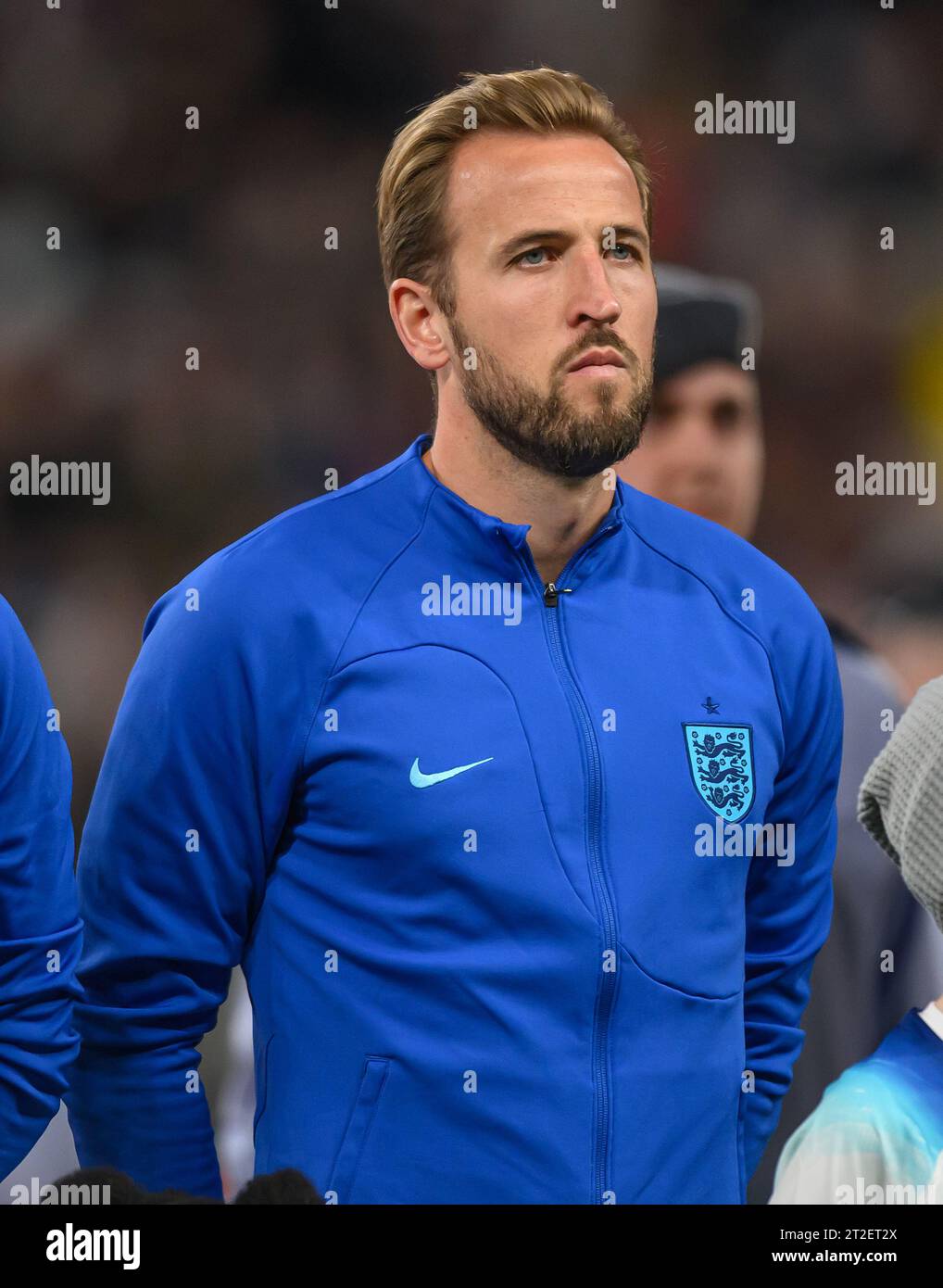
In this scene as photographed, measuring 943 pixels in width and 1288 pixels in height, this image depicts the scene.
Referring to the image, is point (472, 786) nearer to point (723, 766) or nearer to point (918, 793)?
point (723, 766)

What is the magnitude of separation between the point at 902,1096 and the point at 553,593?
510 mm

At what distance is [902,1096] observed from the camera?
130 cm

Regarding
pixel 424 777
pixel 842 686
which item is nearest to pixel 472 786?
pixel 424 777

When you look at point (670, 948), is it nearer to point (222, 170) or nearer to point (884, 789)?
point (884, 789)

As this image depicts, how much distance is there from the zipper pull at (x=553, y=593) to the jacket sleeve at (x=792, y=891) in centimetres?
23

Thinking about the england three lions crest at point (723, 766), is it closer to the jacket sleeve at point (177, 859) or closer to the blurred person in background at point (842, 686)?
the jacket sleeve at point (177, 859)

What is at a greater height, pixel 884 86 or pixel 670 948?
pixel 884 86

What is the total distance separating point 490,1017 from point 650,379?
57 cm

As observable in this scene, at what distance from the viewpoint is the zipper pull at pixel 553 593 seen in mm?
1447

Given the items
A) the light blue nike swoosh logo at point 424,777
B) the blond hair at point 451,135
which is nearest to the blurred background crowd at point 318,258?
the blond hair at point 451,135

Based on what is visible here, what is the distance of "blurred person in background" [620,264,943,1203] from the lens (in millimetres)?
1890
